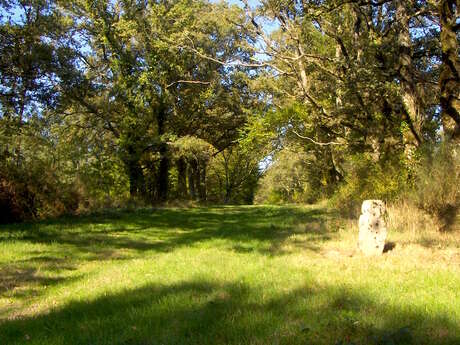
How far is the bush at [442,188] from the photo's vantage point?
9.79 metres

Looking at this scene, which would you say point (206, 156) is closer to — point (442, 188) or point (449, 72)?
point (449, 72)

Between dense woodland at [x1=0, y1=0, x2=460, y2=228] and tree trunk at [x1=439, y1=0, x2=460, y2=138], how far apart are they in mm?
37

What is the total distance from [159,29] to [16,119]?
1221cm

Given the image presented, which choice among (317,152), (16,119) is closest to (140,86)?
(16,119)

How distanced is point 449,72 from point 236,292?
31.0ft

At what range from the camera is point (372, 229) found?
812 centimetres

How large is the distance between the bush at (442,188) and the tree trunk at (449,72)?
4.29 feet

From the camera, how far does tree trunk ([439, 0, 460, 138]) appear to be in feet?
36.5

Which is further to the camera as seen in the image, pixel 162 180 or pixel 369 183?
pixel 162 180

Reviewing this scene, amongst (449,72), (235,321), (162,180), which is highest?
(449,72)

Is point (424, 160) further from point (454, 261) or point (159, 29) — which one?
point (159, 29)

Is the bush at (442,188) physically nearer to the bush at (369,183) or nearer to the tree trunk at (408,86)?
the bush at (369,183)

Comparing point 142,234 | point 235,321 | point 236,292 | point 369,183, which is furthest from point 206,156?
point 235,321

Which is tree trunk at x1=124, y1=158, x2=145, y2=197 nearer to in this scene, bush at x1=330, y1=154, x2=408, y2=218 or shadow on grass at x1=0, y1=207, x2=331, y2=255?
shadow on grass at x1=0, y1=207, x2=331, y2=255
